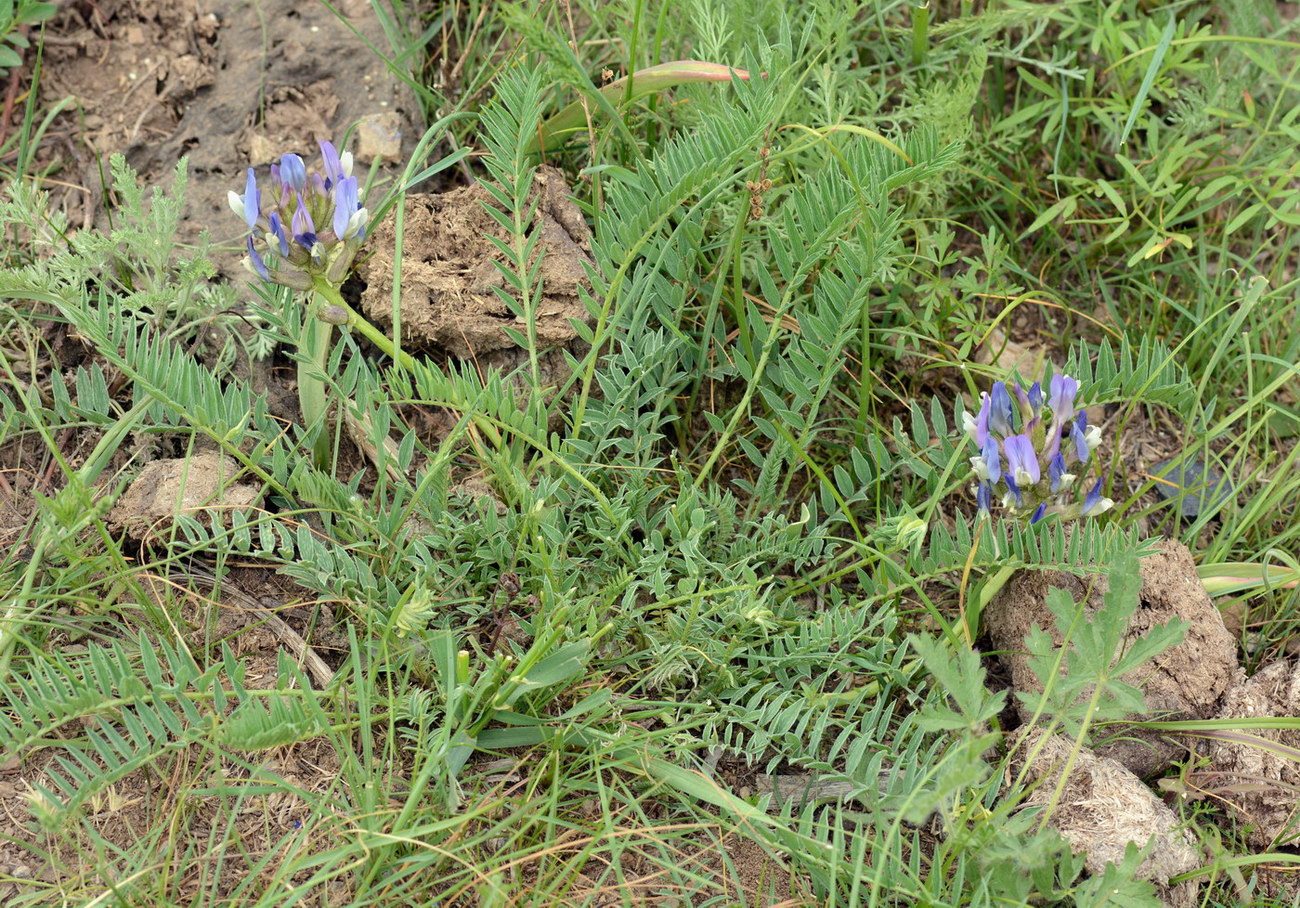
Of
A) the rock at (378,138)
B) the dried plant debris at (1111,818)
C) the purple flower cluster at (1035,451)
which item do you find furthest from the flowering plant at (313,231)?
the dried plant debris at (1111,818)

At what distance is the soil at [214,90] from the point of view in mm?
2912

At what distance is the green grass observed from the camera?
6.45 ft

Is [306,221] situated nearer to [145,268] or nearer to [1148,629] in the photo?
[145,268]

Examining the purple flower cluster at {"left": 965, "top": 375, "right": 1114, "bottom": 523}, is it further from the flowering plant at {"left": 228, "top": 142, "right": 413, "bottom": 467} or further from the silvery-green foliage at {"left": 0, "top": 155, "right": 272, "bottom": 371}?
the silvery-green foliage at {"left": 0, "top": 155, "right": 272, "bottom": 371}

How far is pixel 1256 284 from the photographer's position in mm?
2699

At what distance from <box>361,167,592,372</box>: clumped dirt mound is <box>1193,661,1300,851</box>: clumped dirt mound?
1636 millimetres

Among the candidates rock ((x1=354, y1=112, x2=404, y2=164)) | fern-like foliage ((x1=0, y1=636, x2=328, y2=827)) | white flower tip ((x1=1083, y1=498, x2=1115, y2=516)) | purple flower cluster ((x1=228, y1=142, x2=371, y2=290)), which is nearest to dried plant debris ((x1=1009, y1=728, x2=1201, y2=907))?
white flower tip ((x1=1083, y1=498, x2=1115, y2=516))

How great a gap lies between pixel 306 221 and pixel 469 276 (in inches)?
20.4

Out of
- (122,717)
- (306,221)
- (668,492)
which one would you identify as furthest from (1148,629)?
(122,717)

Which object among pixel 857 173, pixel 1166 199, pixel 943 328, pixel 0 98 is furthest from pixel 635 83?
pixel 0 98

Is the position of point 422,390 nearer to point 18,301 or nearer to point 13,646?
point 13,646

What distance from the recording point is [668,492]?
2.56 m

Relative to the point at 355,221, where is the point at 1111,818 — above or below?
below

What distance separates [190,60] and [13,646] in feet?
5.58
